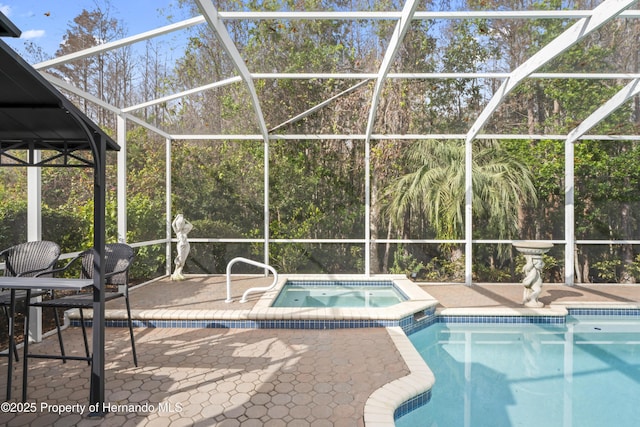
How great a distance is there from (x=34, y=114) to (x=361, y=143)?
634 cm

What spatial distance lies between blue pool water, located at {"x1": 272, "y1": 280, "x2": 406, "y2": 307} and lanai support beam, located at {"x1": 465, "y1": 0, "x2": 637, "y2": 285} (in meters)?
1.61

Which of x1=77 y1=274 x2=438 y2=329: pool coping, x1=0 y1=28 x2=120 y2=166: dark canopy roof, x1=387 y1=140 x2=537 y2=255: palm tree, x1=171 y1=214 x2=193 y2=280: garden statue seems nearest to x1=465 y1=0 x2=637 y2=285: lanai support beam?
x1=387 y1=140 x2=537 y2=255: palm tree

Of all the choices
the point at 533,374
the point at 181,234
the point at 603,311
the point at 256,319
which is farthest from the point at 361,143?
the point at 533,374

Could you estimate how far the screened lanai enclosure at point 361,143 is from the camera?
16.1 ft

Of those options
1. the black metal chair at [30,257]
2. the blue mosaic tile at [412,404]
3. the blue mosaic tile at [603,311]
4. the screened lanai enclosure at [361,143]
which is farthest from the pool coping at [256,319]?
the blue mosaic tile at [603,311]

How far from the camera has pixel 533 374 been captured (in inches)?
145

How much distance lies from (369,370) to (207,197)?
5.89 m

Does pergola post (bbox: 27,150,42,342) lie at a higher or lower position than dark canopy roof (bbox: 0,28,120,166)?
lower

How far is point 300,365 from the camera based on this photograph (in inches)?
127

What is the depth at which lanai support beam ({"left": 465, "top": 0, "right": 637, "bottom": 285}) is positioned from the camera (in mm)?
3590

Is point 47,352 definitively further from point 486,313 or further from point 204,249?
point 486,313

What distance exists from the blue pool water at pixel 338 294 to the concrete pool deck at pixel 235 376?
1.57 m

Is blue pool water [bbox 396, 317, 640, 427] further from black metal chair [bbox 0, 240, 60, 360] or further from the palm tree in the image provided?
black metal chair [bbox 0, 240, 60, 360]

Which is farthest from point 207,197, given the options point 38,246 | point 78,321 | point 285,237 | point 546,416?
point 546,416
